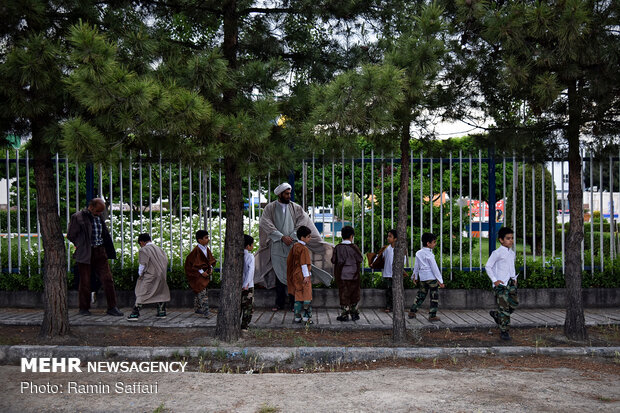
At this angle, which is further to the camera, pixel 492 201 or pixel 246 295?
pixel 492 201

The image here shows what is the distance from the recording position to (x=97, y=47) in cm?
499

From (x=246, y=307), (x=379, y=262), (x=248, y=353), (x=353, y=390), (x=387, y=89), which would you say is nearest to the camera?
(x=353, y=390)

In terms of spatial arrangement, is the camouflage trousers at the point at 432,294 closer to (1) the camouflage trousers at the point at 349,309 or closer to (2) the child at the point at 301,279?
(1) the camouflage trousers at the point at 349,309

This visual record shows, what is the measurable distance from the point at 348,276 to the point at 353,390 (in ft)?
9.81

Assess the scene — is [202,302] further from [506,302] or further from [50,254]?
[506,302]

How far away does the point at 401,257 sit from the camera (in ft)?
22.9

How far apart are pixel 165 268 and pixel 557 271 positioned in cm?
582

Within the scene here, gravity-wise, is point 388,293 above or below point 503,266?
below

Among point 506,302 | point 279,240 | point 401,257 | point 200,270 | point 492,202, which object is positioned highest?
point 492,202

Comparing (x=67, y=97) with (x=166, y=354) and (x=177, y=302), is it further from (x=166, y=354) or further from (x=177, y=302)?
(x=177, y=302)

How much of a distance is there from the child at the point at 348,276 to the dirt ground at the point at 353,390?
1.86 metres

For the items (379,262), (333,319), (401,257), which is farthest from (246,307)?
(379,262)

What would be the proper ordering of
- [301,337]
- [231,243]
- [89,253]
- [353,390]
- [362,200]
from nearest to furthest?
1. [353,390]
2. [231,243]
3. [301,337]
4. [89,253]
5. [362,200]

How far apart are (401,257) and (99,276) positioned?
4.30 meters
